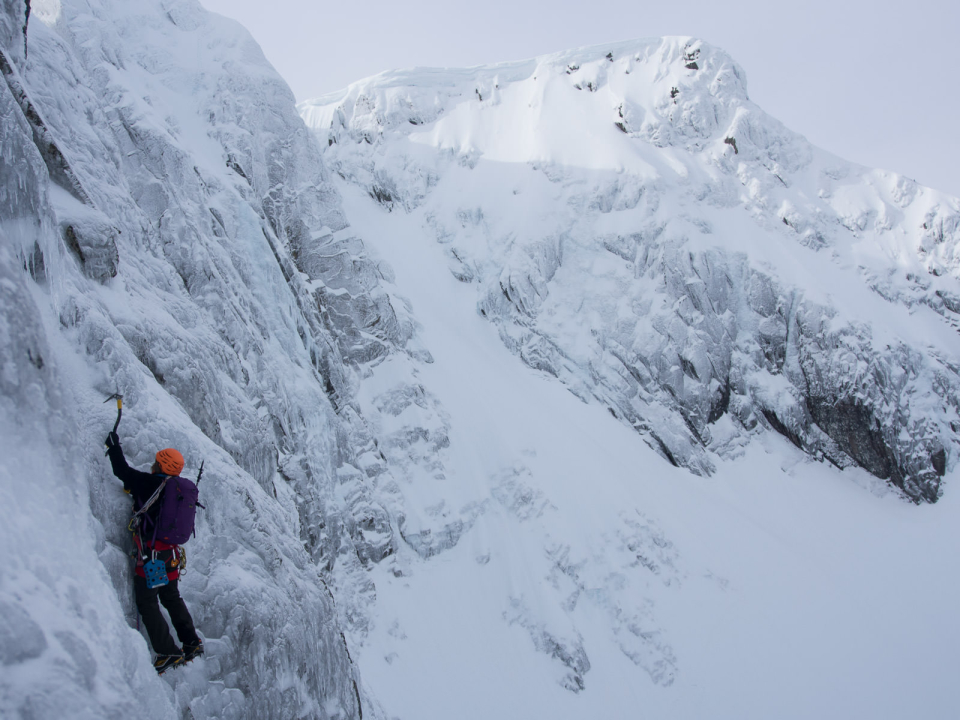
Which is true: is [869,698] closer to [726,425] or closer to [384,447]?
[726,425]

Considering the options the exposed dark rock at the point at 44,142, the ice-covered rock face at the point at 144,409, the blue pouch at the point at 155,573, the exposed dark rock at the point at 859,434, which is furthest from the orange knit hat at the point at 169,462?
the exposed dark rock at the point at 859,434

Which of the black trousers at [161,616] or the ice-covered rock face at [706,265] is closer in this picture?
the black trousers at [161,616]

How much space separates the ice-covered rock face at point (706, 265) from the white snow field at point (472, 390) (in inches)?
10.2

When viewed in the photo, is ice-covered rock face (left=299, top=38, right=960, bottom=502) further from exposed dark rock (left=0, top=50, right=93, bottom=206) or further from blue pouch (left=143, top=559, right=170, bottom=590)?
blue pouch (left=143, top=559, right=170, bottom=590)

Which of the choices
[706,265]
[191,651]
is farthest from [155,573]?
[706,265]

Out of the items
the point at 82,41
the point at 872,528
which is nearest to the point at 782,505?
the point at 872,528

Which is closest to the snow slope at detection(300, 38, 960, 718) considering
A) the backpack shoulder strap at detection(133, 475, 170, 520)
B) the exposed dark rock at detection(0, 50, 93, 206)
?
the backpack shoulder strap at detection(133, 475, 170, 520)

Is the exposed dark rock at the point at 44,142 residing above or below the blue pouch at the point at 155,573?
above

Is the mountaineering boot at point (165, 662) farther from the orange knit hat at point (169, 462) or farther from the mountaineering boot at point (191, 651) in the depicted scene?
the orange knit hat at point (169, 462)

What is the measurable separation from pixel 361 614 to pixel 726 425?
27487mm

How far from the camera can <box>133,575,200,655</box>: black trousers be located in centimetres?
522

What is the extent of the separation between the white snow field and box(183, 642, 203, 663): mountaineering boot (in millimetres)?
264

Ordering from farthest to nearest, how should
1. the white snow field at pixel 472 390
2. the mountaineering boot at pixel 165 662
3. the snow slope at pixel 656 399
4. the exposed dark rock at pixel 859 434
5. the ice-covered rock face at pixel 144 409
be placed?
the exposed dark rock at pixel 859 434, the snow slope at pixel 656 399, the white snow field at pixel 472 390, the mountaineering boot at pixel 165 662, the ice-covered rock face at pixel 144 409

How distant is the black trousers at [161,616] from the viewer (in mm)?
5219
